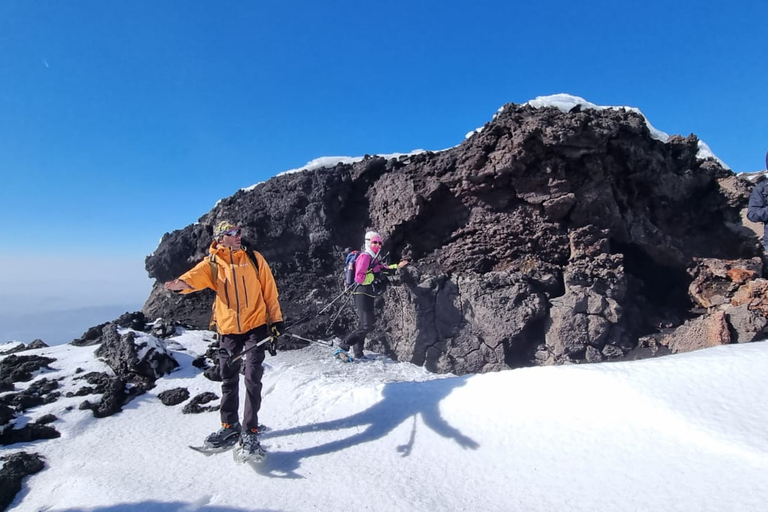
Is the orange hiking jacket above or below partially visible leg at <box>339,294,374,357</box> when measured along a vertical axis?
above

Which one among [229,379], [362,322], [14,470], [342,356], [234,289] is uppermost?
[234,289]

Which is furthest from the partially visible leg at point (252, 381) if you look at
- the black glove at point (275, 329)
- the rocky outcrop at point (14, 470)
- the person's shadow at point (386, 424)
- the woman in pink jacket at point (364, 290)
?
the woman in pink jacket at point (364, 290)

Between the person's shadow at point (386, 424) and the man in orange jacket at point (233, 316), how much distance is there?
592 millimetres

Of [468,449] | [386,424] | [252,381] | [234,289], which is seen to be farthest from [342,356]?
[468,449]

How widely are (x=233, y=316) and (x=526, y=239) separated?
261 inches

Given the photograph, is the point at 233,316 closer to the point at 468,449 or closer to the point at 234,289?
the point at 234,289

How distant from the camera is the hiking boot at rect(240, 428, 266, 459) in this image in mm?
4473

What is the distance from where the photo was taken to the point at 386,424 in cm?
515

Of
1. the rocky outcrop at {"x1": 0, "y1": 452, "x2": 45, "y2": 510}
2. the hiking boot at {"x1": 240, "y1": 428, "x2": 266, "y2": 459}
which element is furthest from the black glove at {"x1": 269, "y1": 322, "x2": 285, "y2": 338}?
the rocky outcrop at {"x1": 0, "y1": 452, "x2": 45, "y2": 510}

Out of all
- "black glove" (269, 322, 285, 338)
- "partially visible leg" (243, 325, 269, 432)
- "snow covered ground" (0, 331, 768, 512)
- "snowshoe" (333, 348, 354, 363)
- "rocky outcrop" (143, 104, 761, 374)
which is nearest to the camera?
"snow covered ground" (0, 331, 768, 512)

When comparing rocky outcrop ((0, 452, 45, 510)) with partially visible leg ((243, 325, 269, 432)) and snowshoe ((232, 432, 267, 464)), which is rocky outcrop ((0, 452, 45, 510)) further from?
partially visible leg ((243, 325, 269, 432))

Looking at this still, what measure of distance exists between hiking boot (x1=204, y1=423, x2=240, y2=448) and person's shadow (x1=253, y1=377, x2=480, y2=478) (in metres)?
0.38

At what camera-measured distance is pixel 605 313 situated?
8297 millimetres

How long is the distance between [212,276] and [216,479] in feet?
7.22
